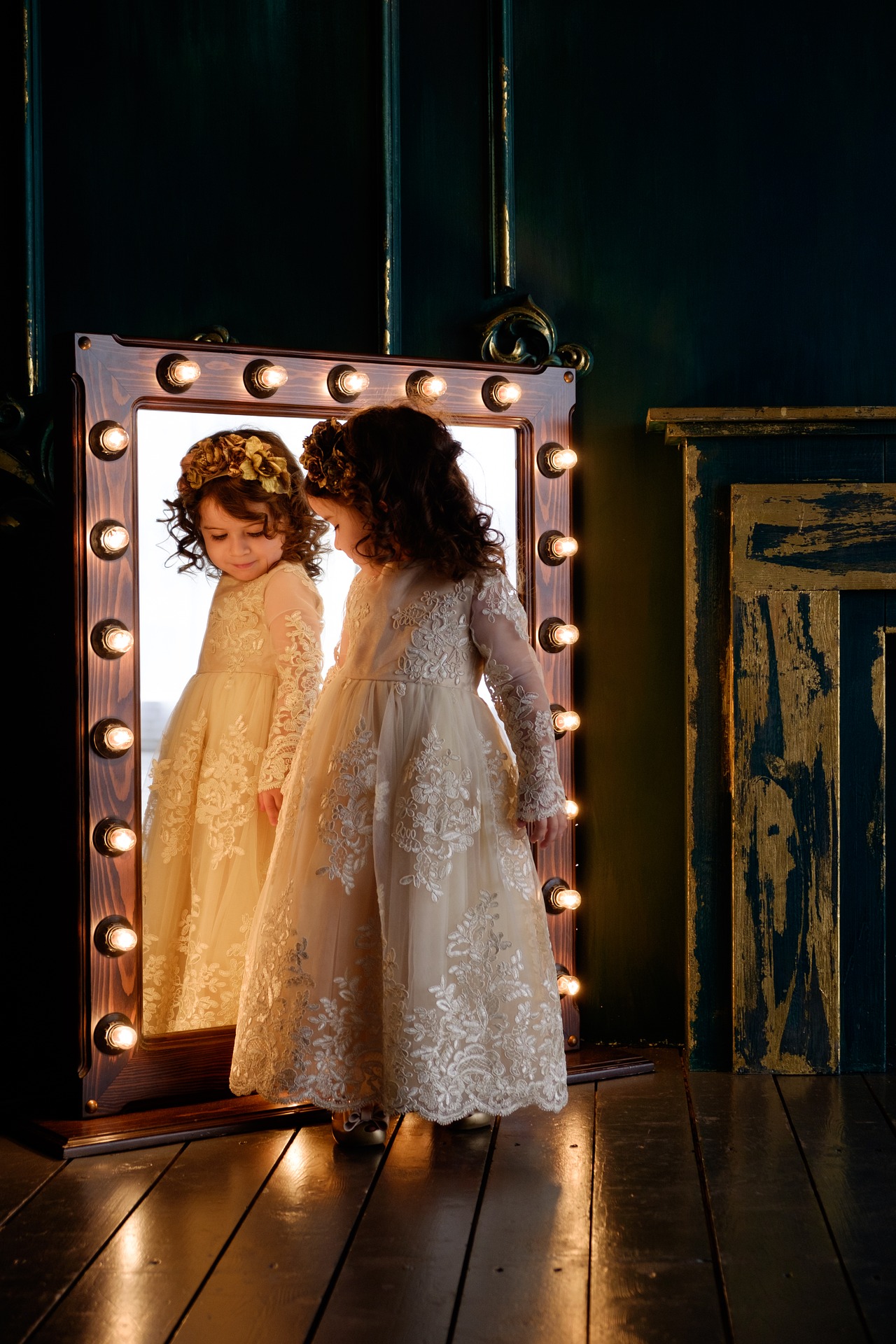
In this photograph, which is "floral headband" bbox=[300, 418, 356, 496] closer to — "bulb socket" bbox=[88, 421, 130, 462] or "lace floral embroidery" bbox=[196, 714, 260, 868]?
"bulb socket" bbox=[88, 421, 130, 462]

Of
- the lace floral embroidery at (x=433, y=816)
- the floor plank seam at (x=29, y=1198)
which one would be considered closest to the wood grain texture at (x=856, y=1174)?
the lace floral embroidery at (x=433, y=816)

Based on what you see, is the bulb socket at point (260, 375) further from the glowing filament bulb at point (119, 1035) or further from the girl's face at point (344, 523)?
the glowing filament bulb at point (119, 1035)

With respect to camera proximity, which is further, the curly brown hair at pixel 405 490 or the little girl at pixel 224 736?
the little girl at pixel 224 736

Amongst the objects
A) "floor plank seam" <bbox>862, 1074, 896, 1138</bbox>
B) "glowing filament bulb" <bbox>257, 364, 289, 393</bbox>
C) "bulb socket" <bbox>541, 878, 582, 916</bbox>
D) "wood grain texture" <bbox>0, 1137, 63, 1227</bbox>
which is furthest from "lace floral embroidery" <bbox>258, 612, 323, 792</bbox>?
"floor plank seam" <bbox>862, 1074, 896, 1138</bbox>

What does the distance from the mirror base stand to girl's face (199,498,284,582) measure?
1.07 metres

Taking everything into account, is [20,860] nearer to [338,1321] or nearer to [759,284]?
[338,1321]

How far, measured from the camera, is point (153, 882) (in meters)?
2.53

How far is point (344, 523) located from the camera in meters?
2.34

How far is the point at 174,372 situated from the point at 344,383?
0.36m

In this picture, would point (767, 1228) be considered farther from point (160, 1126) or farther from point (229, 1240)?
point (160, 1126)

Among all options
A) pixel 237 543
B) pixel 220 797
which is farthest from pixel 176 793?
pixel 237 543

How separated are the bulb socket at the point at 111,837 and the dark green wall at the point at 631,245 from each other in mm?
1092

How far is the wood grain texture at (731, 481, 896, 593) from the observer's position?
9.04 ft

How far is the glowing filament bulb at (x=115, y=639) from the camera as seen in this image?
2.44m
